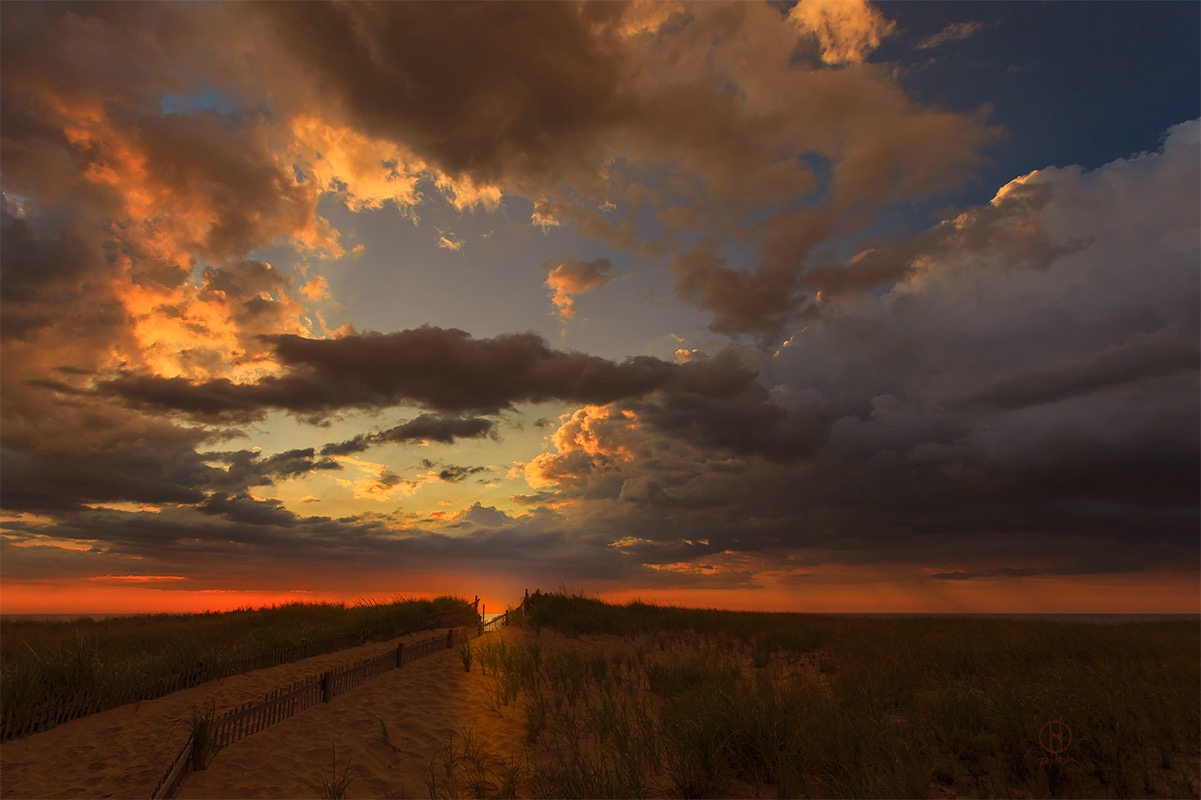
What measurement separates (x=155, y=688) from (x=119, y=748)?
136 inches

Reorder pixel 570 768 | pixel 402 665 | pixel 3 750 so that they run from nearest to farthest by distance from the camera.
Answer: pixel 570 768 < pixel 3 750 < pixel 402 665

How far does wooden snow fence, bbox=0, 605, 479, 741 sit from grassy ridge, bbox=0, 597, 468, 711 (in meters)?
0.20

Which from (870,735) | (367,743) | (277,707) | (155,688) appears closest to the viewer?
(870,735)

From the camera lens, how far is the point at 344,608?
3191 cm

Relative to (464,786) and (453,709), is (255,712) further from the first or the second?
(464,786)

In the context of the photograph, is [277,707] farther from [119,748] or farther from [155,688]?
[155,688]

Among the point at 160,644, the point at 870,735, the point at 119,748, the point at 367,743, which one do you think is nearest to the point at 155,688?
the point at 119,748

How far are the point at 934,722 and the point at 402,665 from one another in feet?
42.7

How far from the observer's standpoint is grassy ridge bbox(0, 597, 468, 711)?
477 inches

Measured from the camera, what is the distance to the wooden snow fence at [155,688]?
1093 centimetres

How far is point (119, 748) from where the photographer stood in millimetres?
10320

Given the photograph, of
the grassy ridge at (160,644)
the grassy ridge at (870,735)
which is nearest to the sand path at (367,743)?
the grassy ridge at (870,735)

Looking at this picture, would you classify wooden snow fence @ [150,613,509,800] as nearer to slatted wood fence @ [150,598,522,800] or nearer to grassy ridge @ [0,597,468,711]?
slatted wood fence @ [150,598,522,800]

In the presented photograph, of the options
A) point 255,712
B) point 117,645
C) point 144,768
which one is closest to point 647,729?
point 255,712
